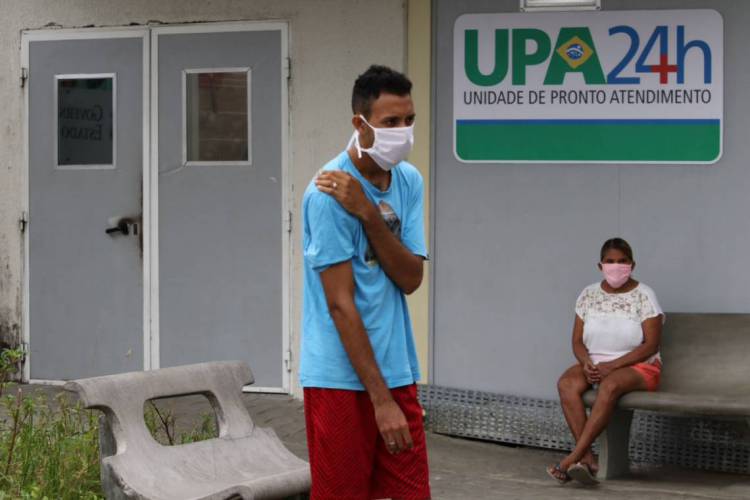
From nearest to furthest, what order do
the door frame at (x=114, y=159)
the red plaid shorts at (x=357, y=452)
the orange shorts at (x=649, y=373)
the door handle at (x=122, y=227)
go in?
1. the red plaid shorts at (x=357, y=452)
2. the orange shorts at (x=649, y=373)
3. the door frame at (x=114, y=159)
4. the door handle at (x=122, y=227)

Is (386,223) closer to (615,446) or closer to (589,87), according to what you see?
(615,446)

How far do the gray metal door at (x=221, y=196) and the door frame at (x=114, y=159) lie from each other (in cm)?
10

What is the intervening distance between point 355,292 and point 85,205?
5.80m

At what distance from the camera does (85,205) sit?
30.8 feet

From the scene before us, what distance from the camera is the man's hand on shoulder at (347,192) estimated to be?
3.82 metres

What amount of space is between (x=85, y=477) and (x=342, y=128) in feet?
11.1

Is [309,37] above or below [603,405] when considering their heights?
above

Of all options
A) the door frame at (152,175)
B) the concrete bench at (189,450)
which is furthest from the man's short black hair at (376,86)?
the door frame at (152,175)

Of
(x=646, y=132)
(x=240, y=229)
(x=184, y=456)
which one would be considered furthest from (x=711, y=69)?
(x=184, y=456)

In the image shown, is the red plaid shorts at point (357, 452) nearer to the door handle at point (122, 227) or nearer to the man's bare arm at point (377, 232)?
the man's bare arm at point (377, 232)

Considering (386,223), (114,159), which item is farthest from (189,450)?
(114,159)

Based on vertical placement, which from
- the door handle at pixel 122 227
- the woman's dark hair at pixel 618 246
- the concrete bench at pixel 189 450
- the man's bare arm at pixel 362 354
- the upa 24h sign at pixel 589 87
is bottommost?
the concrete bench at pixel 189 450

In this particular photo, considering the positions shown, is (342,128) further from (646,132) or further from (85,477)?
(85,477)

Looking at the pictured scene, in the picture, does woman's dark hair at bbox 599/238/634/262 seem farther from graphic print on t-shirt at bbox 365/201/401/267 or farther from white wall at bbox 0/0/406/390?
graphic print on t-shirt at bbox 365/201/401/267
